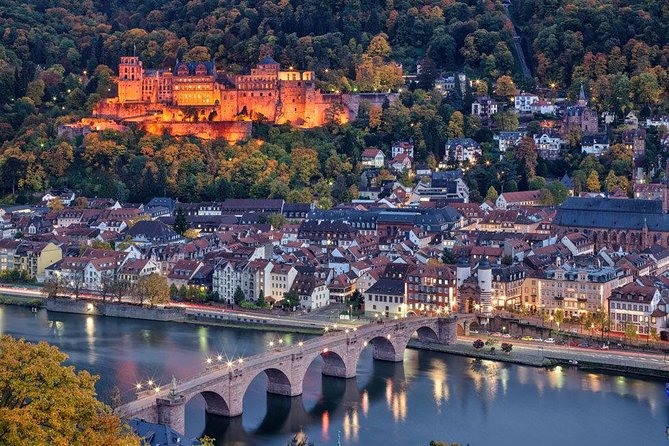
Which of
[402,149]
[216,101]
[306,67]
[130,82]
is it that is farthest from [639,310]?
[130,82]

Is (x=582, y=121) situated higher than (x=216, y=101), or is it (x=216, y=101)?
(x=216, y=101)

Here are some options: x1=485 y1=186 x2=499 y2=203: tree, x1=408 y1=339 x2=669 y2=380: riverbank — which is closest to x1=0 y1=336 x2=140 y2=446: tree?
x1=408 y1=339 x2=669 y2=380: riverbank

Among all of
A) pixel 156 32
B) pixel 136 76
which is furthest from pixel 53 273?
pixel 156 32

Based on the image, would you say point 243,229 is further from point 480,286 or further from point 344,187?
point 480,286

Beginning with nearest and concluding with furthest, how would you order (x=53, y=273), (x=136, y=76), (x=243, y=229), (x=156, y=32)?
1. (x=53, y=273)
2. (x=243, y=229)
3. (x=136, y=76)
4. (x=156, y=32)

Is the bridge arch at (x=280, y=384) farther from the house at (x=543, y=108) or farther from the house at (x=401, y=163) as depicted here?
the house at (x=543, y=108)

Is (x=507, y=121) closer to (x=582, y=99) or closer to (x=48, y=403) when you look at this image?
(x=582, y=99)

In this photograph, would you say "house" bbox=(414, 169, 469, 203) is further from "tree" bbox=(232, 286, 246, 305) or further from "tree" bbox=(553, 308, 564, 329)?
"tree" bbox=(553, 308, 564, 329)
